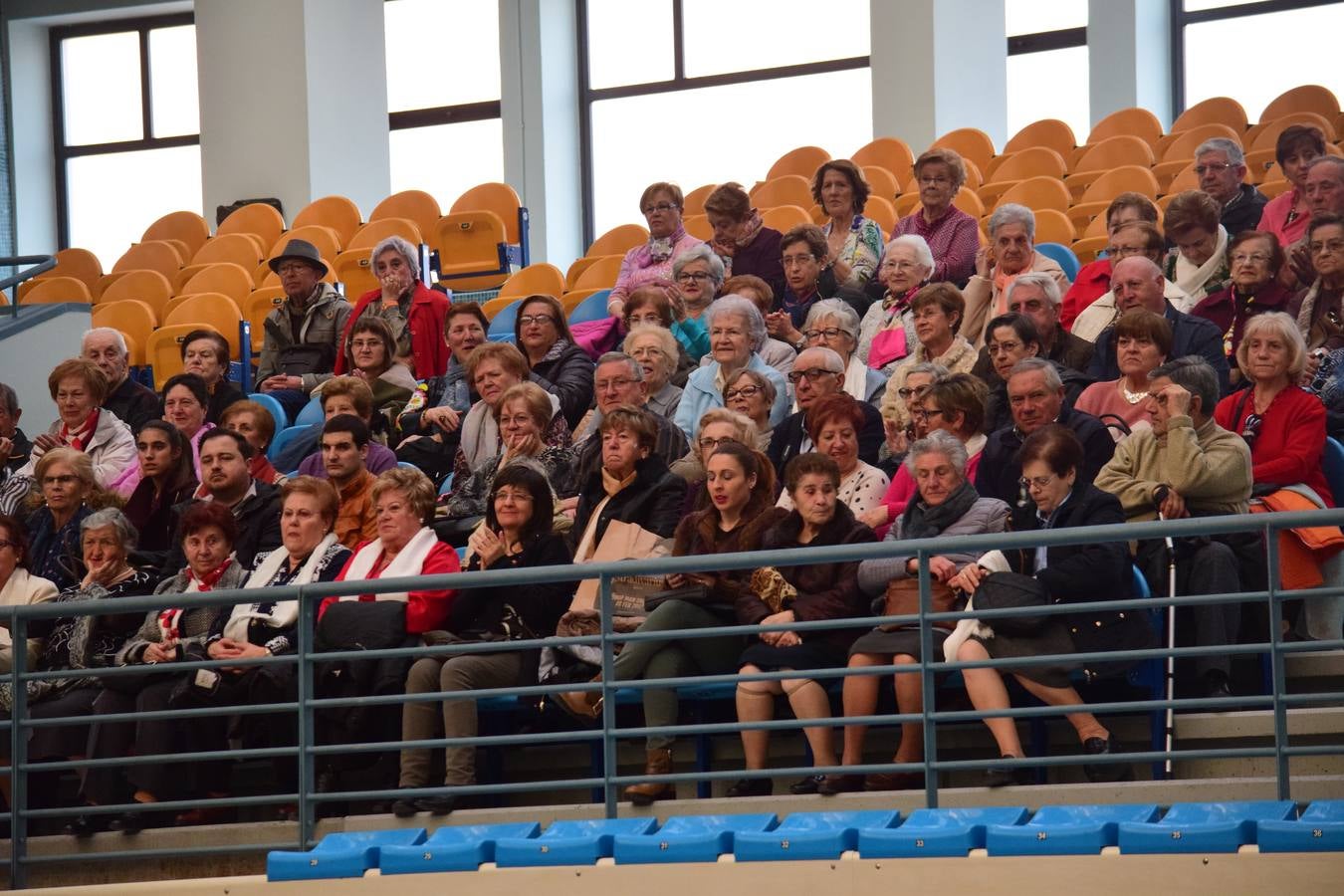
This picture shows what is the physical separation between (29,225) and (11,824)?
10.3 m

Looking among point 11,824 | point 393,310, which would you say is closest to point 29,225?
point 393,310

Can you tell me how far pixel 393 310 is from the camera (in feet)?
24.7

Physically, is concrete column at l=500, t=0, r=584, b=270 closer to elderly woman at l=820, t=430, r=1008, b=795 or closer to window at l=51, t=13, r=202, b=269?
window at l=51, t=13, r=202, b=269

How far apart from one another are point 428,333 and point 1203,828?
4273mm

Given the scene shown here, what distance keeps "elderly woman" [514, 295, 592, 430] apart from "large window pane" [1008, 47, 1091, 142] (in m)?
6.21

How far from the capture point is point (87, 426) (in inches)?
277

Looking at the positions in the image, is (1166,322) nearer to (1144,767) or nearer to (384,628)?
(1144,767)

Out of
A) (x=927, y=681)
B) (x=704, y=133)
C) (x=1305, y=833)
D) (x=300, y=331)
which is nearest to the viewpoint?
(x=1305, y=833)

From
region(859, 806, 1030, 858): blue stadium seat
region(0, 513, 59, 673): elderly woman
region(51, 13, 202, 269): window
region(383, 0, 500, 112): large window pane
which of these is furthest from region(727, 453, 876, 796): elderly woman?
region(51, 13, 202, 269): window

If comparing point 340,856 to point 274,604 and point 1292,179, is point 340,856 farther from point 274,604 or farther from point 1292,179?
point 1292,179

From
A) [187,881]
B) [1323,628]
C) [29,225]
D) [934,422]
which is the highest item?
[29,225]

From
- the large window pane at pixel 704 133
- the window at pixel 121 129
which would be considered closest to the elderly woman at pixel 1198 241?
the large window pane at pixel 704 133

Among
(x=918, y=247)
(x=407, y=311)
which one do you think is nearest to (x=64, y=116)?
(x=407, y=311)

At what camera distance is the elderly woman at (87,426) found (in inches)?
275
